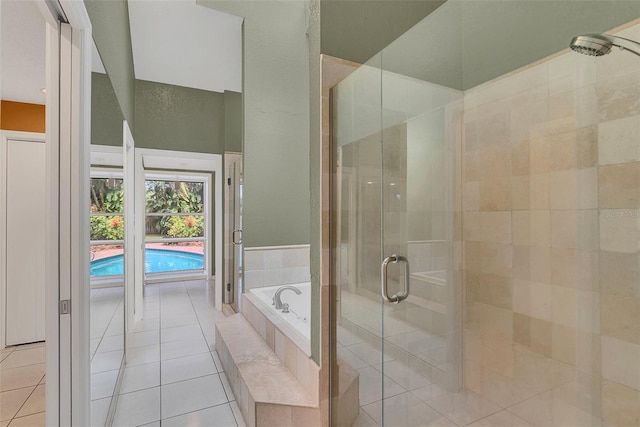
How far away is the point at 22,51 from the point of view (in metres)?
1.14

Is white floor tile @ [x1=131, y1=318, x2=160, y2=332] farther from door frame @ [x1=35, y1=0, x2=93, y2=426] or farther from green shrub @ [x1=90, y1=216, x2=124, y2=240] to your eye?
door frame @ [x1=35, y1=0, x2=93, y2=426]

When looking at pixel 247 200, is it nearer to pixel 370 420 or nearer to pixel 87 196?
pixel 87 196

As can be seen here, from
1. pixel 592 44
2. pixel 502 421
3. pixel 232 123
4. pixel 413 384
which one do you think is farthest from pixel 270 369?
pixel 232 123

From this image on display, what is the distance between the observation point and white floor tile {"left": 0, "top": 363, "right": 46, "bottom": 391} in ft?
7.20

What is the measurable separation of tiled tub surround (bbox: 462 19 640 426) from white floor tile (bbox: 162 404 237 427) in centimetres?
155

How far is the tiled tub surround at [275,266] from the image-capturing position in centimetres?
337

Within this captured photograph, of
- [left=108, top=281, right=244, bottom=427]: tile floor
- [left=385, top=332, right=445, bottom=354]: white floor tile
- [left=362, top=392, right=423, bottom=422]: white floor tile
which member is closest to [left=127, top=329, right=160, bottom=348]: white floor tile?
[left=108, top=281, right=244, bottom=427]: tile floor

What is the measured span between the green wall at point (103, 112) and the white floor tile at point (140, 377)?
1754 millimetres

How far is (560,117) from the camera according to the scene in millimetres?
1592

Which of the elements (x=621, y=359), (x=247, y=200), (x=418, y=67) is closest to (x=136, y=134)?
(x=247, y=200)

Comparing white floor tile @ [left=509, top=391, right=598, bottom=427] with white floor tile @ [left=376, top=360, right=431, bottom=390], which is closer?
white floor tile @ [left=509, top=391, right=598, bottom=427]

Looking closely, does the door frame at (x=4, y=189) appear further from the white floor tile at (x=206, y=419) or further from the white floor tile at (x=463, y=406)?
the white floor tile at (x=463, y=406)

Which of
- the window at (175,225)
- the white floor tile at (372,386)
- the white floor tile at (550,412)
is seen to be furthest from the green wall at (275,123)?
the window at (175,225)

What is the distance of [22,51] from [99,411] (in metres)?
1.63
